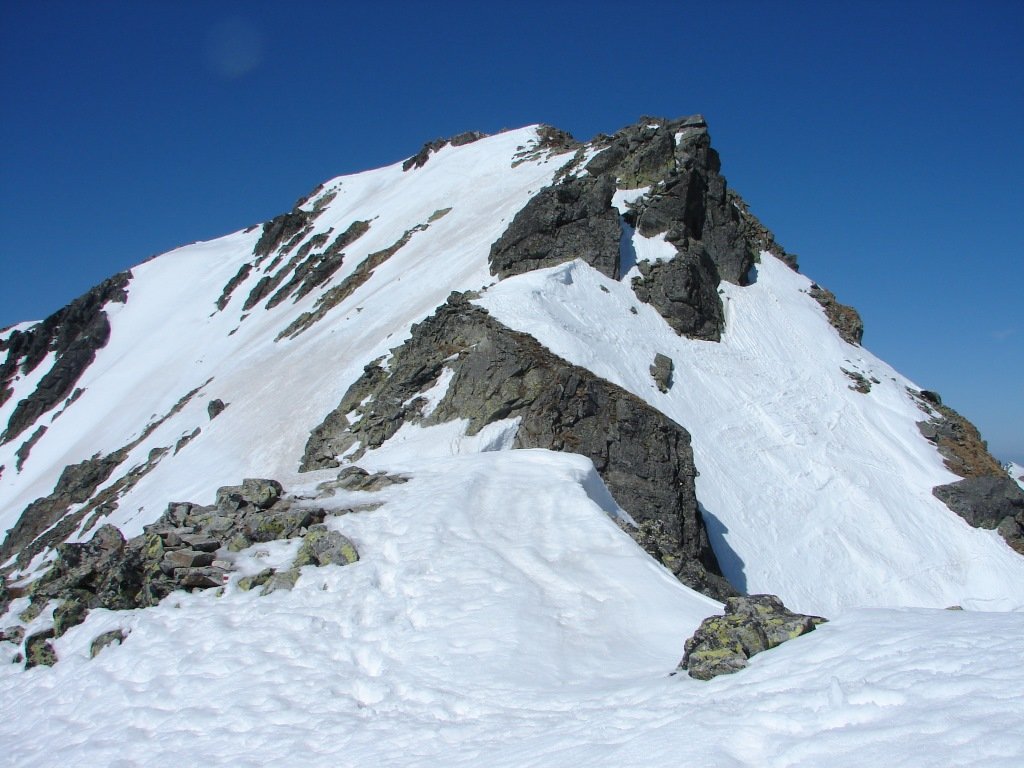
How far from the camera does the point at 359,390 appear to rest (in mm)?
28125

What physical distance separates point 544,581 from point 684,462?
40.4ft

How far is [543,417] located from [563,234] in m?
14.6

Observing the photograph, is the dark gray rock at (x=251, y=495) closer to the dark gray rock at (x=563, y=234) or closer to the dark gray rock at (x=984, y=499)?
the dark gray rock at (x=563, y=234)

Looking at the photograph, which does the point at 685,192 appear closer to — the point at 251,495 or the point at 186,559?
the point at 251,495

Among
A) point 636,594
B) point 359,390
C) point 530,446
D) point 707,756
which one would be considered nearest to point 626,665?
point 636,594

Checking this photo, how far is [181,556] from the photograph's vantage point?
12109mm

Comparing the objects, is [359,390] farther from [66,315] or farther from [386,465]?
[66,315]

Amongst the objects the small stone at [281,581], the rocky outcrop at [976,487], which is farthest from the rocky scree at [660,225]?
the small stone at [281,581]

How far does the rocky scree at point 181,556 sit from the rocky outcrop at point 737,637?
6362 mm

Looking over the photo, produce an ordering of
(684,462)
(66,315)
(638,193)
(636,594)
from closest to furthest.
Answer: (636,594) → (684,462) → (638,193) → (66,315)

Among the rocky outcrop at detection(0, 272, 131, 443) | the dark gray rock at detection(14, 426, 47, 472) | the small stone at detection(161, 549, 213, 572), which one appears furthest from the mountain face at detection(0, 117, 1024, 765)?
the rocky outcrop at detection(0, 272, 131, 443)

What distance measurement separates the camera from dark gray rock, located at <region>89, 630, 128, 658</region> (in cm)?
1034

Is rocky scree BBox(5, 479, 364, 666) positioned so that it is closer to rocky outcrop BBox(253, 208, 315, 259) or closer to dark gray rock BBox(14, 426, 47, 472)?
dark gray rock BBox(14, 426, 47, 472)

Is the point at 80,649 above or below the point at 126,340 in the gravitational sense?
below
